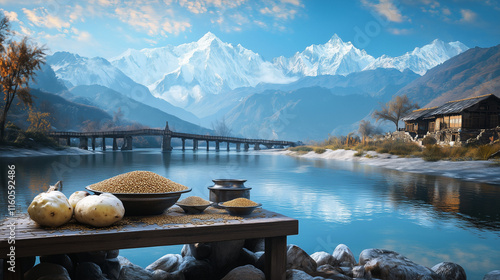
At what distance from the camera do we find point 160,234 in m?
3.19

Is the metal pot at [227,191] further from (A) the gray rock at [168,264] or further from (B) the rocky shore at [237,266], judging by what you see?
(A) the gray rock at [168,264]

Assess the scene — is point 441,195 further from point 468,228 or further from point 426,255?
point 426,255

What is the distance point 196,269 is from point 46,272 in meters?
1.63

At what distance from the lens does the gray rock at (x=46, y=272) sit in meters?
3.40

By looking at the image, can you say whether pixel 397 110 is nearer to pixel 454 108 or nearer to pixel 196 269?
pixel 454 108

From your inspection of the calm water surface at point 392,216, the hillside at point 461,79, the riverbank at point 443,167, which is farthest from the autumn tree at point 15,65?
the hillside at point 461,79

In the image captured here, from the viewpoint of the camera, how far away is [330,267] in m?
4.70

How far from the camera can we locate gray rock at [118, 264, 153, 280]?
4047mm

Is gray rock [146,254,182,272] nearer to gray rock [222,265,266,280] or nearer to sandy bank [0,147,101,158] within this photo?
gray rock [222,265,266,280]

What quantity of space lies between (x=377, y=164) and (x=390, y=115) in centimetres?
3275

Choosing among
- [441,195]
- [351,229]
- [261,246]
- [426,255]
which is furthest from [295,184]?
[261,246]

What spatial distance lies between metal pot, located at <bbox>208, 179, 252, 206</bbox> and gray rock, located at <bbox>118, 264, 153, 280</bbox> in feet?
4.52

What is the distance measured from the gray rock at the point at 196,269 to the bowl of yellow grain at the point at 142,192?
1.00 m

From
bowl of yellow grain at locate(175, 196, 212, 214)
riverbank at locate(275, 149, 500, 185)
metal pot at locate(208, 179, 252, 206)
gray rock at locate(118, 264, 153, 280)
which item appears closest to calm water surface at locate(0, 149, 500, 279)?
gray rock at locate(118, 264, 153, 280)
